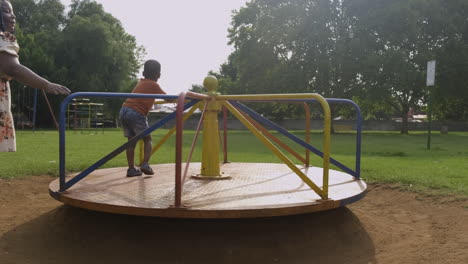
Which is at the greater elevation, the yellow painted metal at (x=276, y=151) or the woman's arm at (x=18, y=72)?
the woman's arm at (x=18, y=72)

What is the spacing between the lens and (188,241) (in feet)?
10.3

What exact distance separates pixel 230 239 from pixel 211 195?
14.1 inches

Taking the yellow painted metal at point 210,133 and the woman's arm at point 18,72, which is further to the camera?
the yellow painted metal at point 210,133

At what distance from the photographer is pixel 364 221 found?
154 inches

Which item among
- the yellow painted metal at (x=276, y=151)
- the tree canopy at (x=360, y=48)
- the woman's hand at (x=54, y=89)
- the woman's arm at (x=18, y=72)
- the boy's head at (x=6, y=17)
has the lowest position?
the yellow painted metal at (x=276, y=151)

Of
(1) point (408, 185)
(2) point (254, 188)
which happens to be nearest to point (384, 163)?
(1) point (408, 185)

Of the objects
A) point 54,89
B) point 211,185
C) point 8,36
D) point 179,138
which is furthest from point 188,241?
point 8,36

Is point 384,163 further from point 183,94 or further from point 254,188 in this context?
point 183,94

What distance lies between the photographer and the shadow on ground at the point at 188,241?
3004 millimetres

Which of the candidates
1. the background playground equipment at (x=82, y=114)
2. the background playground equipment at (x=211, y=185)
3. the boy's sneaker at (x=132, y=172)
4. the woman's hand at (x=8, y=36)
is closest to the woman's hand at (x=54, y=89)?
the woman's hand at (x=8, y=36)

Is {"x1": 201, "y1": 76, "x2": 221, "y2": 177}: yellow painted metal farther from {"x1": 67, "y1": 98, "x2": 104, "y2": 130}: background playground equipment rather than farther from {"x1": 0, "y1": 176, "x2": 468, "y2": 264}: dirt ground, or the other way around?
{"x1": 67, "y1": 98, "x2": 104, "y2": 130}: background playground equipment

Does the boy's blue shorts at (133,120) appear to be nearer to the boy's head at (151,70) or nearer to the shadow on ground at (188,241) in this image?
the boy's head at (151,70)

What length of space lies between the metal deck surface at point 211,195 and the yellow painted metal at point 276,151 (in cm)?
10

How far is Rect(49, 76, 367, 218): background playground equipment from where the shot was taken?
109 inches
